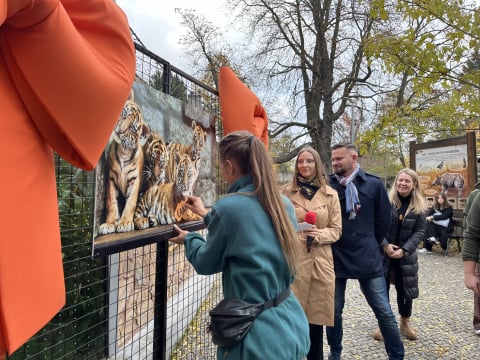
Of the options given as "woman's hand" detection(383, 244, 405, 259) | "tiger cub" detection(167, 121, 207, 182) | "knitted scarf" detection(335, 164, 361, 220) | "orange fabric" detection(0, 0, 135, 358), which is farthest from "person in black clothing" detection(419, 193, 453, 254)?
"orange fabric" detection(0, 0, 135, 358)

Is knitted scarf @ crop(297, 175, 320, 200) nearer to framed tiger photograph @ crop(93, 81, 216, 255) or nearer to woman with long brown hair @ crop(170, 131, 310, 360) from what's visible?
framed tiger photograph @ crop(93, 81, 216, 255)

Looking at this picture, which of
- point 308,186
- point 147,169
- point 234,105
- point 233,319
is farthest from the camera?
point 308,186

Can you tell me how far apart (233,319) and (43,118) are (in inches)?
43.3

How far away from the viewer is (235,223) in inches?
65.1

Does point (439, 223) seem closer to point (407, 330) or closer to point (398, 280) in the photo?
point (407, 330)

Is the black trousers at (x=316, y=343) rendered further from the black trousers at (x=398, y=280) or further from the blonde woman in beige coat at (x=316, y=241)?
the black trousers at (x=398, y=280)

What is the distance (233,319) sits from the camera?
1605 mm

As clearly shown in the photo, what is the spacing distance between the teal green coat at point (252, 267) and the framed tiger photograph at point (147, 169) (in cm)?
42

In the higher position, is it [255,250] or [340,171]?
[340,171]

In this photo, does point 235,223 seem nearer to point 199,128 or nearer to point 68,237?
point 199,128

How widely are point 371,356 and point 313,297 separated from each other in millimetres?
Result: 1374

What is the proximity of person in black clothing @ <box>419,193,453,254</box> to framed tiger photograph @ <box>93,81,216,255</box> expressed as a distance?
8364 mm

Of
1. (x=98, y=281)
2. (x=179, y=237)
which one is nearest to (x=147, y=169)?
(x=179, y=237)

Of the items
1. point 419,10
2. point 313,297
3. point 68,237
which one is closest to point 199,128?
point 68,237
